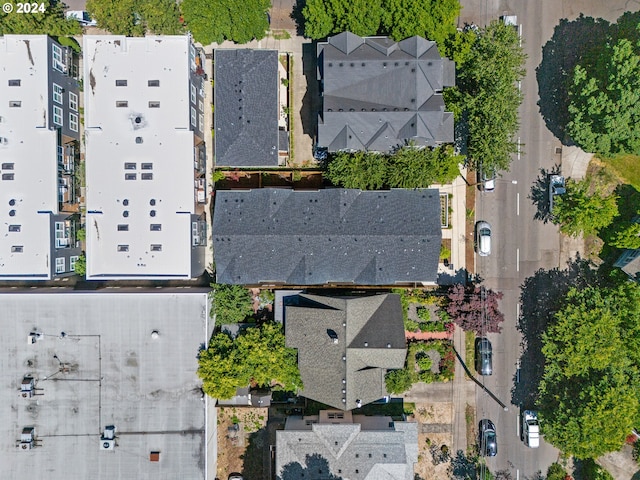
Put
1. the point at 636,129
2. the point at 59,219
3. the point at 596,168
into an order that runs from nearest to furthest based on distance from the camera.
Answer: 1. the point at 636,129
2. the point at 59,219
3. the point at 596,168

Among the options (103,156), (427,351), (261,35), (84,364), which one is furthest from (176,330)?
(261,35)

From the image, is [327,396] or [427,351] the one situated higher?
[427,351]

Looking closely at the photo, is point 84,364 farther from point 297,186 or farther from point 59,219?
point 297,186

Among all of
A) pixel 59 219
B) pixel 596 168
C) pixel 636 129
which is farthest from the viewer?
pixel 596 168

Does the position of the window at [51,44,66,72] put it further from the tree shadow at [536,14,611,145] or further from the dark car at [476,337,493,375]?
the dark car at [476,337,493,375]

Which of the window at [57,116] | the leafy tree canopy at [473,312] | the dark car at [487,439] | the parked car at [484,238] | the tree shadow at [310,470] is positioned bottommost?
the tree shadow at [310,470]

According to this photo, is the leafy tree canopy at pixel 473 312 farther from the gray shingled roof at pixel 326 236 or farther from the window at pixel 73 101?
the window at pixel 73 101

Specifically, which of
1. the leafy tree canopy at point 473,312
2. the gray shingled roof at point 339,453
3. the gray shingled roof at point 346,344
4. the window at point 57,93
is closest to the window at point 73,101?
the window at point 57,93

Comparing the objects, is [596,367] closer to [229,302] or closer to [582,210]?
[582,210]
